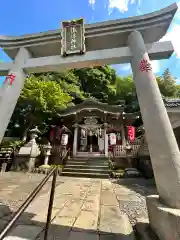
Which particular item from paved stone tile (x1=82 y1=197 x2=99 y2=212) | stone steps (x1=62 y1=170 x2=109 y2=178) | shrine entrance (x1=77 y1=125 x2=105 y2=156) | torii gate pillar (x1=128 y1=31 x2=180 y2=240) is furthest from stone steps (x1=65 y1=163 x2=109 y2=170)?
torii gate pillar (x1=128 y1=31 x2=180 y2=240)

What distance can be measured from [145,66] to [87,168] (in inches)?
355

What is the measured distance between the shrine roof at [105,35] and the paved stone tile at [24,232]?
450cm


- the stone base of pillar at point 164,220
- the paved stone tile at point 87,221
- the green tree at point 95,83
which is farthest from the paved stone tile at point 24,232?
the green tree at point 95,83

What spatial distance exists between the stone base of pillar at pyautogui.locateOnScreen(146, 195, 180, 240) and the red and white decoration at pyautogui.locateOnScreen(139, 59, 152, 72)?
99.1 inches

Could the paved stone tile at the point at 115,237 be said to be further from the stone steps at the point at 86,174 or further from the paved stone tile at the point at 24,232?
the stone steps at the point at 86,174

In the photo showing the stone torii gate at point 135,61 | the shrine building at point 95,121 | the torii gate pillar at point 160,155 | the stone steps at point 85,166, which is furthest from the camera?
the shrine building at point 95,121

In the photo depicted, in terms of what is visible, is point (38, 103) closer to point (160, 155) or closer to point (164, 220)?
point (160, 155)

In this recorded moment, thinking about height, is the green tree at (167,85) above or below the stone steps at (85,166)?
above

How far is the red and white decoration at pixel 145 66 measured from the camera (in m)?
3.21

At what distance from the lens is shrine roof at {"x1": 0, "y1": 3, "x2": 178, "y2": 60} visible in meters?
3.77

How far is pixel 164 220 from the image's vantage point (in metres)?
2.01

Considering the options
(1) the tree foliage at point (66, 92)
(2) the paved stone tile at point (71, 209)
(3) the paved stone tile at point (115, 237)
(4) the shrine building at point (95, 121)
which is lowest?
(3) the paved stone tile at point (115, 237)

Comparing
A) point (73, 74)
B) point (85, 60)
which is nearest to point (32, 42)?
point (85, 60)

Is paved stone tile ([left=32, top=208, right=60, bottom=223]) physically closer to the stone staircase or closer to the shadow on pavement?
the shadow on pavement
